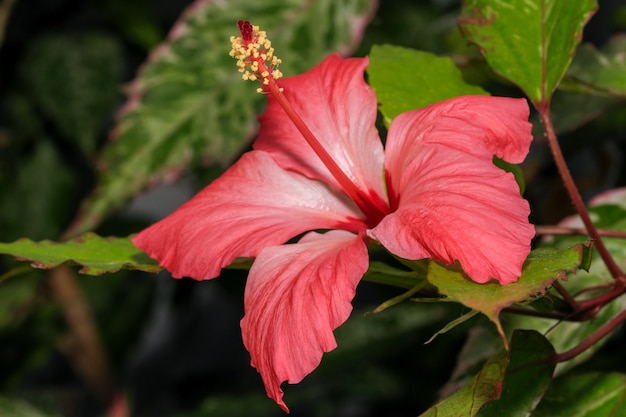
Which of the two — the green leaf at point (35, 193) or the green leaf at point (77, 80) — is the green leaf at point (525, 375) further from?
the green leaf at point (35, 193)

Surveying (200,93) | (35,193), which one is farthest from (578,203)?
(35,193)

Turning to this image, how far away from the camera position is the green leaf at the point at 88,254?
1.39 ft

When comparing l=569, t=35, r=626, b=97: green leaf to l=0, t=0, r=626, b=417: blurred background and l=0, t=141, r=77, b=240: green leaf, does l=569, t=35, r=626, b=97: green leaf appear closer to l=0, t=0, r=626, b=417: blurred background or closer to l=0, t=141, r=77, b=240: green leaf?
l=0, t=0, r=626, b=417: blurred background

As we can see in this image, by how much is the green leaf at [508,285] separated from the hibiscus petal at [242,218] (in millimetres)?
91

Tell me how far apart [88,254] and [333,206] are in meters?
0.14

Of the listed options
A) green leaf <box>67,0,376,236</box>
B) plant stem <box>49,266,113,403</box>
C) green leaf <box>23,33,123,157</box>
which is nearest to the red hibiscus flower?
green leaf <box>67,0,376,236</box>

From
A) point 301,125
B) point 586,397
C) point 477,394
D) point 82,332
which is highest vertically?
point 301,125

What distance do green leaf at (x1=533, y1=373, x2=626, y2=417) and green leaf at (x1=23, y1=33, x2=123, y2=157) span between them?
70 centimetres

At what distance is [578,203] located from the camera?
436mm

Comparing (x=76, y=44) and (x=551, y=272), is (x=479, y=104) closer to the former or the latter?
(x=551, y=272)

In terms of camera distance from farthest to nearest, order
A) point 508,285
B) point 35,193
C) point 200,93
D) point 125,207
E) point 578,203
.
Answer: point 35,193
point 125,207
point 200,93
point 578,203
point 508,285

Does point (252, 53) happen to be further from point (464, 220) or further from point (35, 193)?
point (35, 193)

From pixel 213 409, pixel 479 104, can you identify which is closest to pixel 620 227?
pixel 479 104

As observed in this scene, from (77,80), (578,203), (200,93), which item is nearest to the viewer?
(578,203)
